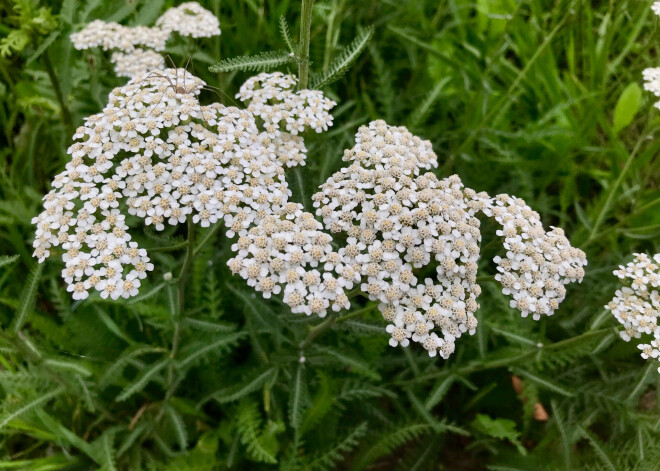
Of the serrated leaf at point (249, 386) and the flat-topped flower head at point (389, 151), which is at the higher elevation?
the flat-topped flower head at point (389, 151)

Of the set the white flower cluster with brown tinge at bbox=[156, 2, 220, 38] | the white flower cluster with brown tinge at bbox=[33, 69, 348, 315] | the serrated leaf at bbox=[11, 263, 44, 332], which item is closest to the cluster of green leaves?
the serrated leaf at bbox=[11, 263, 44, 332]

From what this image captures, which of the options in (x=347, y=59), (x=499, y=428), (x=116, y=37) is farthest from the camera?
(x=116, y=37)

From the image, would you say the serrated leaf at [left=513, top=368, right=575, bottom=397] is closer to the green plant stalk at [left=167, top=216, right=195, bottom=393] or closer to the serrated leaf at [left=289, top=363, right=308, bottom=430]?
the serrated leaf at [left=289, top=363, right=308, bottom=430]

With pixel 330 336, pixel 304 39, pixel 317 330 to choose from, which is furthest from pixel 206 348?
pixel 304 39

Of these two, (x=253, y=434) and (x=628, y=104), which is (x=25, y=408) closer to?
(x=253, y=434)

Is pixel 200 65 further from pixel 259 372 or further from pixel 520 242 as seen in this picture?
pixel 520 242

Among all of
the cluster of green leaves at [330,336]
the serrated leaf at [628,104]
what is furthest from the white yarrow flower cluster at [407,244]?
the serrated leaf at [628,104]

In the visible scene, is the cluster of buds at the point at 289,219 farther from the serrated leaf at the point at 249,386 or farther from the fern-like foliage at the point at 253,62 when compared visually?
the serrated leaf at the point at 249,386

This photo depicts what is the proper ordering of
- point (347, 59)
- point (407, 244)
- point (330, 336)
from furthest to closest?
point (330, 336)
point (347, 59)
point (407, 244)
